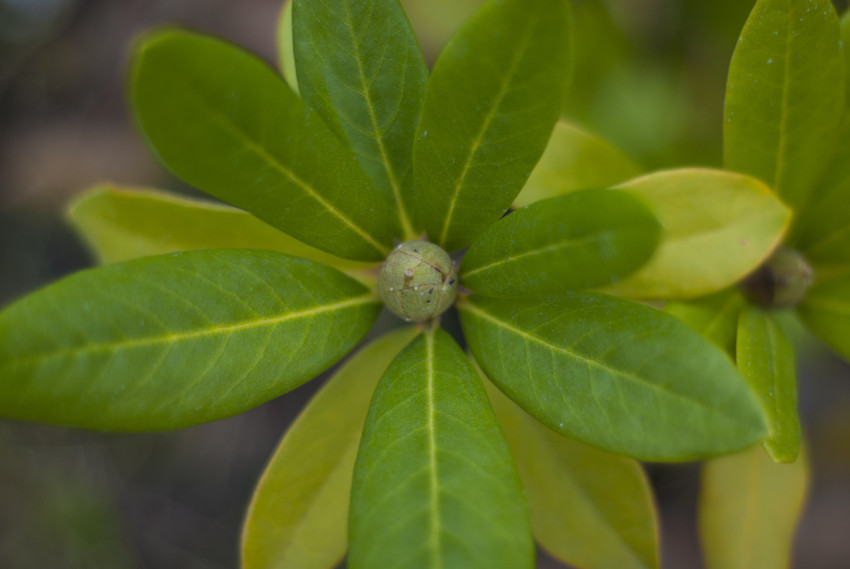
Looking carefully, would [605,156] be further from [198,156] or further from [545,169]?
[198,156]

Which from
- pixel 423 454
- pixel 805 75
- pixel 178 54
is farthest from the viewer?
pixel 805 75

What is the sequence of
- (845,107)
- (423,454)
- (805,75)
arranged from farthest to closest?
(845,107) < (805,75) < (423,454)

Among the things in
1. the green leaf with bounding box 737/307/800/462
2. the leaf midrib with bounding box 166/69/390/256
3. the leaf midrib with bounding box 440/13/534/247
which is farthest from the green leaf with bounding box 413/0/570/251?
the green leaf with bounding box 737/307/800/462

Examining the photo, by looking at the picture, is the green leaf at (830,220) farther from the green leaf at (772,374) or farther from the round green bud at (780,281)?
the green leaf at (772,374)

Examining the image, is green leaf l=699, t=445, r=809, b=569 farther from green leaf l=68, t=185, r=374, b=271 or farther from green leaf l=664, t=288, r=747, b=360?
green leaf l=68, t=185, r=374, b=271

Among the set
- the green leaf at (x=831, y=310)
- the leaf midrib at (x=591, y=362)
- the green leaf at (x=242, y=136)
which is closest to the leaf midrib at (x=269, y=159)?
the green leaf at (x=242, y=136)

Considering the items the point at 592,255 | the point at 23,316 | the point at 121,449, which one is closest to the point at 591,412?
the point at 592,255

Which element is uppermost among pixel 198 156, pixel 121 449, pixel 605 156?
pixel 121 449
